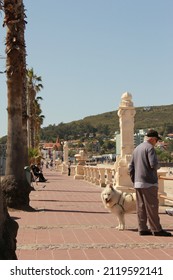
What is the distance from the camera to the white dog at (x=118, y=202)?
9.23 m

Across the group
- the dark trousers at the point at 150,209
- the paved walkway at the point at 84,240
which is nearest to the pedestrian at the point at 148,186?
the dark trousers at the point at 150,209

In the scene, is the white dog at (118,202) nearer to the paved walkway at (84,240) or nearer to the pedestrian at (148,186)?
the paved walkway at (84,240)

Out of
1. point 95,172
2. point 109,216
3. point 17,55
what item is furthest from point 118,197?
point 95,172

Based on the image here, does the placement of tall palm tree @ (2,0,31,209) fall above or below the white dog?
above

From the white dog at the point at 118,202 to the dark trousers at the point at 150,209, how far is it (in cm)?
64

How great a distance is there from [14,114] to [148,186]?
638cm

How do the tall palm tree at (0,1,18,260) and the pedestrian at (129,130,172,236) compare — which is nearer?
the tall palm tree at (0,1,18,260)

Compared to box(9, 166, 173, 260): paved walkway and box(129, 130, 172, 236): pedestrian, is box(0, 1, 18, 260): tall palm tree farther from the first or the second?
box(129, 130, 172, 236): pedestrian

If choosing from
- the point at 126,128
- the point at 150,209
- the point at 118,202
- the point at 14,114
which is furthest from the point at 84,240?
the point at 126,128

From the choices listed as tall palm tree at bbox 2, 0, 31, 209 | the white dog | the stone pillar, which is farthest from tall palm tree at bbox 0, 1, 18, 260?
the stone pillar

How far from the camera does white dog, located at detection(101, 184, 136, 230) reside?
923cm

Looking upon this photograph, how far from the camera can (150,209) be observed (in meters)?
8.58

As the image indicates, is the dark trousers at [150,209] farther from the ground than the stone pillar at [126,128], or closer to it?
closer to it

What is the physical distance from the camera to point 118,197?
9.32 meters
